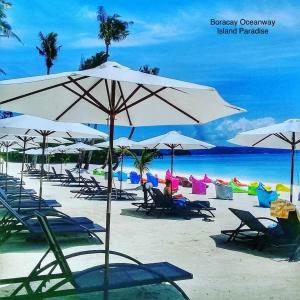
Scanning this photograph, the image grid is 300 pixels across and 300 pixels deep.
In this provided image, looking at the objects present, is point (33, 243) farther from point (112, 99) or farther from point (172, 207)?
point (172, 207)

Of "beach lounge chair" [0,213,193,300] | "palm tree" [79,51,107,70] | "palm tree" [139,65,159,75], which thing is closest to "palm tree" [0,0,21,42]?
"palm tree" [79,51,107,70]

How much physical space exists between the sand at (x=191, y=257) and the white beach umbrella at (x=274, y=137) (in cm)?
194

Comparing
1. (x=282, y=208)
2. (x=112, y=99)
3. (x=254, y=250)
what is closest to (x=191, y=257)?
(x=254, y=250)

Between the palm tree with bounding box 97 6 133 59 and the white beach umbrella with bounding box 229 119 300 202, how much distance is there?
42.5 meters

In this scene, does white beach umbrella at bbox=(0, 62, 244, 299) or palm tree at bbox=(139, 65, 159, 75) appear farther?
palm tree at bbox=(139, 65, 159, 75)

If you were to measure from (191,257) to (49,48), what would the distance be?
5120 cm

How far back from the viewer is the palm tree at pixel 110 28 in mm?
51406

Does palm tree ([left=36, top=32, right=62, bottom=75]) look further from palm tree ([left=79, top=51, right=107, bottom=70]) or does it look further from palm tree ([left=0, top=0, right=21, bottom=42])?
palm tree ([left=0, top=0, right=21, bottom=42])

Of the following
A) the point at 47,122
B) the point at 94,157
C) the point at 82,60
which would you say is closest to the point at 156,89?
the point at 47,122

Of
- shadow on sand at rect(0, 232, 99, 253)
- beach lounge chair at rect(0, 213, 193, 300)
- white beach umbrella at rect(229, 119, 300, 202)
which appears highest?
white beach umbrella at rect(229, 119, 300, 202)

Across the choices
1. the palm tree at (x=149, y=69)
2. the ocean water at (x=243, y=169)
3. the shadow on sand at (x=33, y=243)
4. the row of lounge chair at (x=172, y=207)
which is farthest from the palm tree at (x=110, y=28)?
the shadow on sand at (x=33, y=243)

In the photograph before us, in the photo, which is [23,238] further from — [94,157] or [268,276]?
[94,157]

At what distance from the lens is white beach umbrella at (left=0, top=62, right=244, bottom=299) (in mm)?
3809

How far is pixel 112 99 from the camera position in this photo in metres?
4.30
